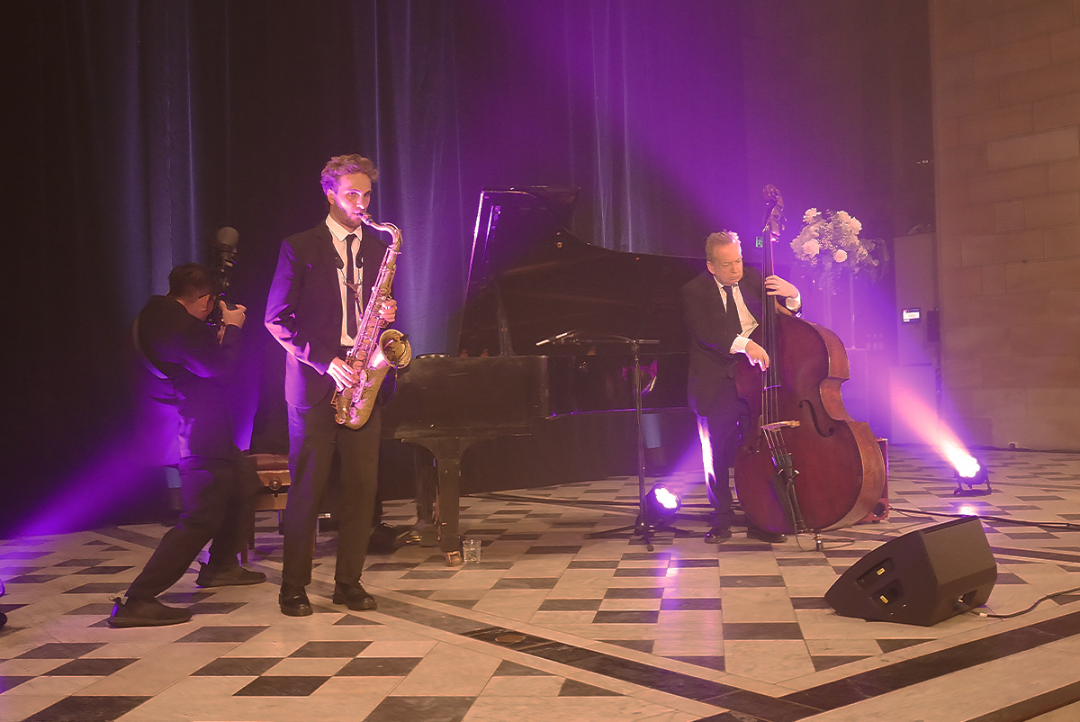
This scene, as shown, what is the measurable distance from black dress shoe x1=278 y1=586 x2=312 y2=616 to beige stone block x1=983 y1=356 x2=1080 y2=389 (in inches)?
299

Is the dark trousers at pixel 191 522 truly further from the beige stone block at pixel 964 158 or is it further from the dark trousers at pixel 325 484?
the beige stone block at pixel 964 158

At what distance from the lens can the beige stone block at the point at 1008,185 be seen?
8.76 m

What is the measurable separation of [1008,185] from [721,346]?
588 cm

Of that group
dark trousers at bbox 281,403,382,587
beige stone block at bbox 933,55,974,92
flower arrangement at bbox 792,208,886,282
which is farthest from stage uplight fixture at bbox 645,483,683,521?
beige stone block at bbox 933,55,974,92

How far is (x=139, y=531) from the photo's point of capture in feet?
18.7

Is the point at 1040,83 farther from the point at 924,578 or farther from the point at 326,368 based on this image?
the point at 326,368

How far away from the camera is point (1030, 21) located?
345 inches

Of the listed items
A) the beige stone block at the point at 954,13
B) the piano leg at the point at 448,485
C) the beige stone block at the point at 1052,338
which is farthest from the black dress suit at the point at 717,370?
the beige stone block at the point at 954,13

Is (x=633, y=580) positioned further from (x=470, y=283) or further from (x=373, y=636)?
(x=470, y=283)

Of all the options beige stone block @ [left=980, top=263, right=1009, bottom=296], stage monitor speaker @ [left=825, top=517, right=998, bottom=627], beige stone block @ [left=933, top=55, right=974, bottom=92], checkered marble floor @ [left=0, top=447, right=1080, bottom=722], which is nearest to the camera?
checkered marble floor @ [left=0, top=447, right=1080, bottom=722]

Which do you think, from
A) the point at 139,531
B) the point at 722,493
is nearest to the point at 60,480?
the point at 139,531

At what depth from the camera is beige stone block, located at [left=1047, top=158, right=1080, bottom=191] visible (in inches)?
336

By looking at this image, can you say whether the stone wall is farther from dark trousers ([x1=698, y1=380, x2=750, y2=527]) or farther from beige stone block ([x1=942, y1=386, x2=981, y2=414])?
dark trousers ([x1=698, y1=380, x2=750, y2=527])

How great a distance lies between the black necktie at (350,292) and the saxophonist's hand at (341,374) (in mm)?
207
